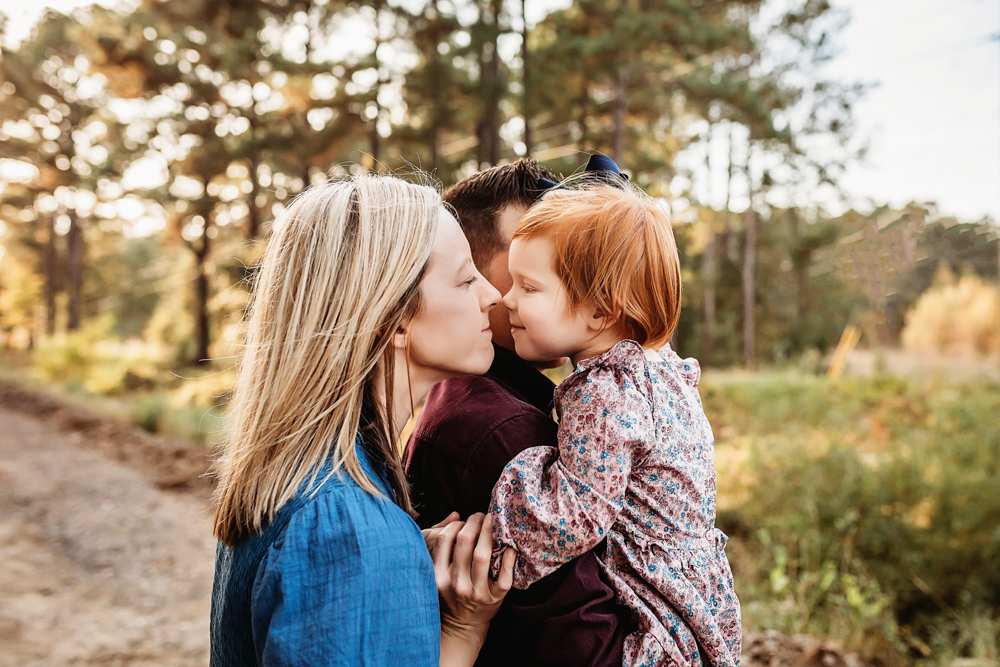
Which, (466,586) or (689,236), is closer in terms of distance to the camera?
(466,586)

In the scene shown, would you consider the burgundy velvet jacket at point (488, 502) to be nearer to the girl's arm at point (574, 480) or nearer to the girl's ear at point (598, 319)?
the girl's arm at point (574, 480)

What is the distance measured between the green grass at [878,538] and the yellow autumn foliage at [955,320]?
4.52 meters

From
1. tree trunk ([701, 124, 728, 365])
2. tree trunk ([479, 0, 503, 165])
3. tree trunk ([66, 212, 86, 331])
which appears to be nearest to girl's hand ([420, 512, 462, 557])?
tree trunk ([479, 0, 503, 165])

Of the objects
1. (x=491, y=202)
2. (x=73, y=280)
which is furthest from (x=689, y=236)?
(x=73, y=280)

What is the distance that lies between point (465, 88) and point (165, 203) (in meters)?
12.6

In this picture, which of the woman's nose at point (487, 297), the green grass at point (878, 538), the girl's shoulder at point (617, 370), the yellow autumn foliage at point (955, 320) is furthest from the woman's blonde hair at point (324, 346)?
the yellow autumn foliage at point (955, 320)

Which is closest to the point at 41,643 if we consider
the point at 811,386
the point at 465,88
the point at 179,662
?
the point at 179,662

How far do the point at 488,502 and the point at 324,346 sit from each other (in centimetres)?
51

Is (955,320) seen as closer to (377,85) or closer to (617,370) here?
(377,85)

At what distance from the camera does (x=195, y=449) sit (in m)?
9.62

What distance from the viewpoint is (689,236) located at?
18172mm

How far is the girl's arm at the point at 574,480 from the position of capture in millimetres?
1333

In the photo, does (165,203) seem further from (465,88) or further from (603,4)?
(603,4)

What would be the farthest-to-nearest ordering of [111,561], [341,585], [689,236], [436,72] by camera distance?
[689,236]
[436,72]
[111,561]
[341,585]
